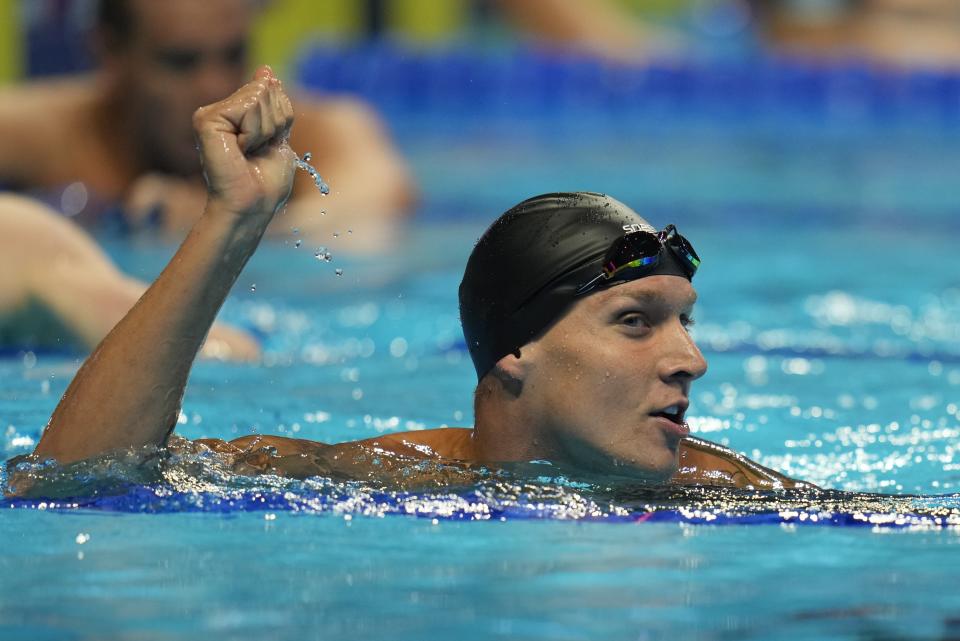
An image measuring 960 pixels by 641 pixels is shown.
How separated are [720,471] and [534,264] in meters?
0.59

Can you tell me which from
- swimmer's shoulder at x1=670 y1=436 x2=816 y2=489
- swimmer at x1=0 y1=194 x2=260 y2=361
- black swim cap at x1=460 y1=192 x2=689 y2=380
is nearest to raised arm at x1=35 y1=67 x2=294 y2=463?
black swim cap at x1=460 y1=192 x2=689 y2=380

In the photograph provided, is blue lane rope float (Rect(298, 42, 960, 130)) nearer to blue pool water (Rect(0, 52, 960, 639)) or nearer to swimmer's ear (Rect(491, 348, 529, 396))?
blue pool water (Rect(0, 52, 960, 639))

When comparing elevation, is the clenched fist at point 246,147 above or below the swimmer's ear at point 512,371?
above

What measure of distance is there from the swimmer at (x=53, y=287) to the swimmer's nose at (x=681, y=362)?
2.16 metres

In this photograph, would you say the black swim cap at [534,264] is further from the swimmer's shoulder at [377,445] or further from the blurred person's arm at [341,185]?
the blurred person's arm at [341,185]

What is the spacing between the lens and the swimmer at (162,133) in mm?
6547

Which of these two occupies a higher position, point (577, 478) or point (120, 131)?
point (120, 131)

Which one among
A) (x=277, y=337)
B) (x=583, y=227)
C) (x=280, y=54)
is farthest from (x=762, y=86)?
(x=583, y=227)

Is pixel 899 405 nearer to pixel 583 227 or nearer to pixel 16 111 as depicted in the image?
pixel 583 227

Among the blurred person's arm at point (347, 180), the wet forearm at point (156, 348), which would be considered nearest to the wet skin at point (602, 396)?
the wet forearm at point (156, 348)

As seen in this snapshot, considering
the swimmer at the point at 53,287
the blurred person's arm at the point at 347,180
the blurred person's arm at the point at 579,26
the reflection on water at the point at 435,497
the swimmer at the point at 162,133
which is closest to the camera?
the reflection on water at the point at 435,497

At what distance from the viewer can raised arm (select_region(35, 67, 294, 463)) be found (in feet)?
8.82

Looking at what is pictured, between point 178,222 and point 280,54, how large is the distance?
19.8ft

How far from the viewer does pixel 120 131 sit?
23.2 feet
